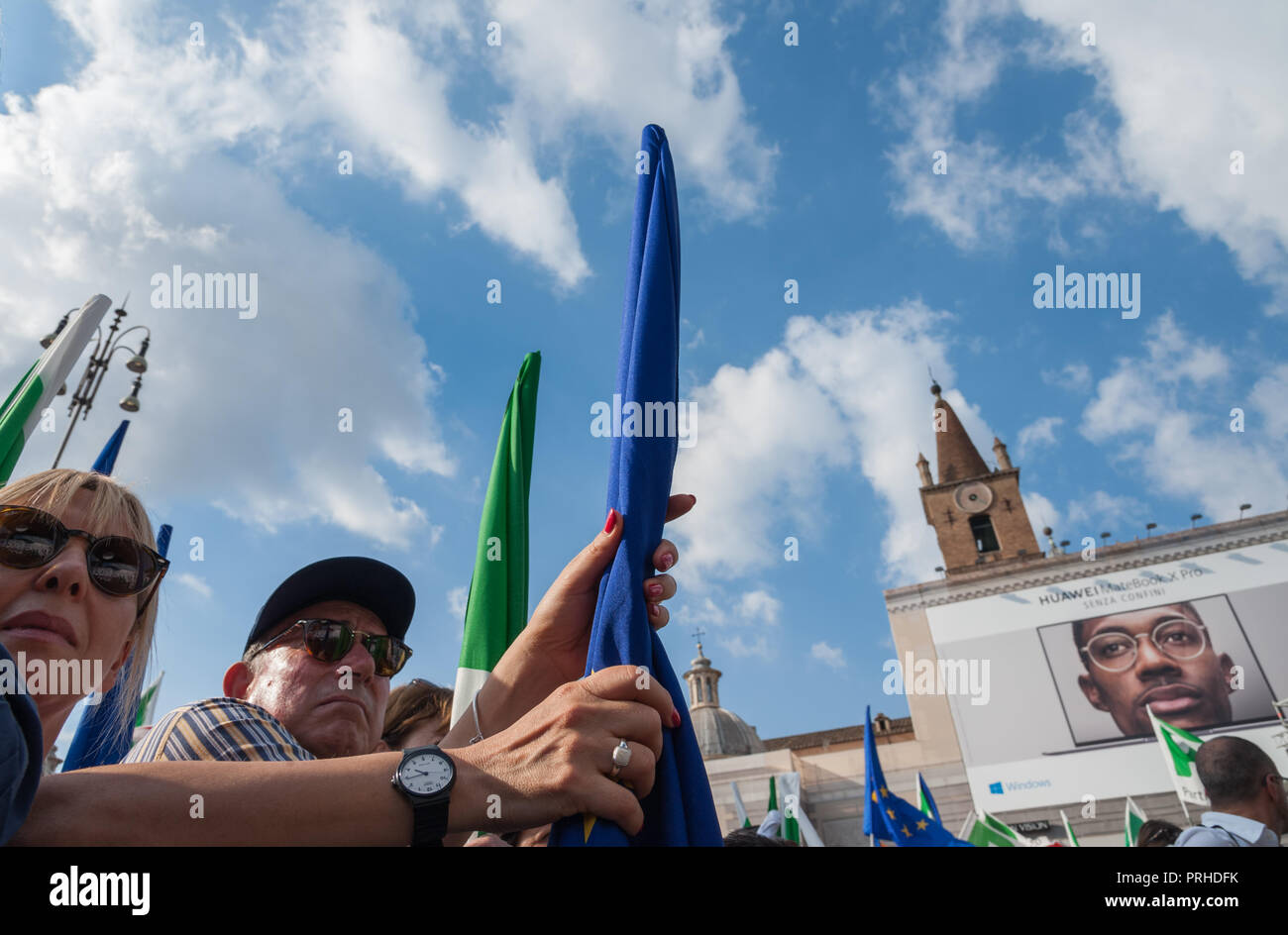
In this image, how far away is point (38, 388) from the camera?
4.57 metres

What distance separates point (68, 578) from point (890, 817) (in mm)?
11609

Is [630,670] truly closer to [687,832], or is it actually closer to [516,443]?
[687,832]

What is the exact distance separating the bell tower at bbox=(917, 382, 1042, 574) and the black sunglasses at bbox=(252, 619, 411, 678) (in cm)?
4127

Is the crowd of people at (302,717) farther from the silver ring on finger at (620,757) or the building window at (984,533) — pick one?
the building window at (984,533)

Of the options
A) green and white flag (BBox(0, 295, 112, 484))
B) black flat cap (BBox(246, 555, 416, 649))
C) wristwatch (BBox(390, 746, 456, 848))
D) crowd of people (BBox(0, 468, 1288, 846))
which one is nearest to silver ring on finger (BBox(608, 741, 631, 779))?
crowd of people (BBox(0, 468, 1288, 846))

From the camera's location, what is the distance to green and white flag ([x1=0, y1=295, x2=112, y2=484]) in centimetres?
421

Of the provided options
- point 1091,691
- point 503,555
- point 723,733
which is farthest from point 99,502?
point 723,733

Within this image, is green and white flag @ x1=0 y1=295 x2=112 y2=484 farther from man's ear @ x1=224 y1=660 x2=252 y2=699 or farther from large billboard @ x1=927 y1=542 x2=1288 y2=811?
large billboard @ x1=927 y1=542 x2=1288 y2=811

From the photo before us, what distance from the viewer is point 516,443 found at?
3736 mm

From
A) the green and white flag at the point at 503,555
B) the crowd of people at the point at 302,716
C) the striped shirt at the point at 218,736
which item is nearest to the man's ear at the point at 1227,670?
the green and white flag at the point at 503,555

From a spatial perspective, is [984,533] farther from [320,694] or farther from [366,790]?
[366,790]
